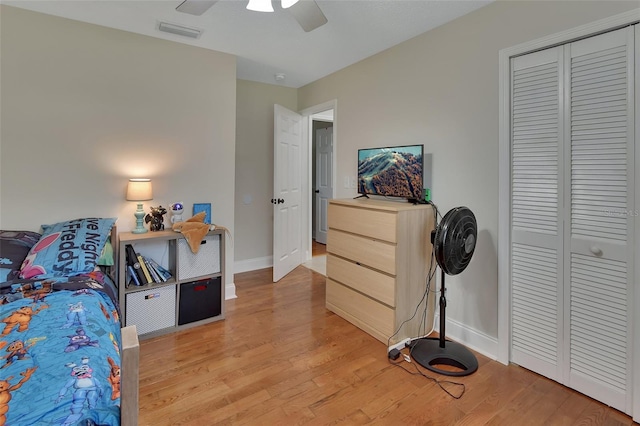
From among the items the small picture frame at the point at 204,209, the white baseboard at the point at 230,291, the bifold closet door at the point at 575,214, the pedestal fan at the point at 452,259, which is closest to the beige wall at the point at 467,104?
the bifold closet door at the point at 575,214

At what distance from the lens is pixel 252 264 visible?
4.36 m

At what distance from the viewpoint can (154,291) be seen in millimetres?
2609

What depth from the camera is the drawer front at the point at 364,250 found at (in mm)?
2466

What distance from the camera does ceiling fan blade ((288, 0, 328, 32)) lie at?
6.24ft

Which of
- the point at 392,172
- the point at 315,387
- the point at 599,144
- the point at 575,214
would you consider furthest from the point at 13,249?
the point at 599,144

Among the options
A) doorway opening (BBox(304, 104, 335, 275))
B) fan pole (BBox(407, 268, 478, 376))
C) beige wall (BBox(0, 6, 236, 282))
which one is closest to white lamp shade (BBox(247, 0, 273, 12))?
beige wall (BBox(0, 6, 236, 282))

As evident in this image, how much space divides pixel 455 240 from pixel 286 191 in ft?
7.99

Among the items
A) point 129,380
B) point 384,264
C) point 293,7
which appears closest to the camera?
point 129,380

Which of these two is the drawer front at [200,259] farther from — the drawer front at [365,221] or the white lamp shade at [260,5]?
the white lamp shade at [260,5]

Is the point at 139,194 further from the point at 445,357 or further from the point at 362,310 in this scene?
the point at 445,357

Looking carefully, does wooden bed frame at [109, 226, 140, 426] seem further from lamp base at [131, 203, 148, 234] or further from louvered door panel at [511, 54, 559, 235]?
louvered door panel at [511, 54, 559, 235]

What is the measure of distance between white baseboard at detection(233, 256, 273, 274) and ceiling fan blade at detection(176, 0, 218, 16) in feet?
9.47

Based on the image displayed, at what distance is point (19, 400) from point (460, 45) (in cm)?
301

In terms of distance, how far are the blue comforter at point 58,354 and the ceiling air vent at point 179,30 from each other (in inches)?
79.5
